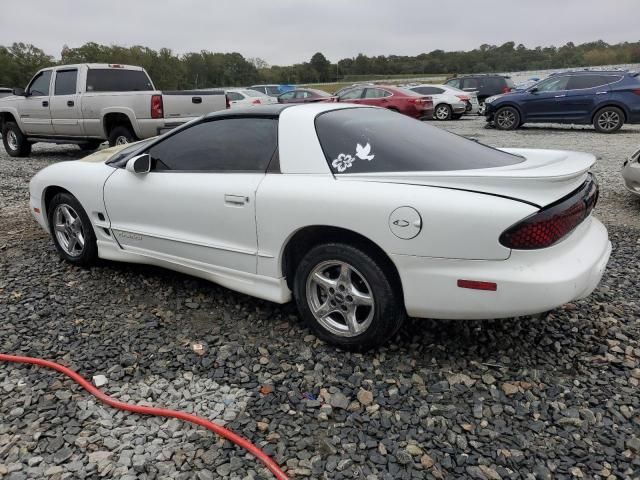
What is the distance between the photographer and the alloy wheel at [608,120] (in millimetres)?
12703

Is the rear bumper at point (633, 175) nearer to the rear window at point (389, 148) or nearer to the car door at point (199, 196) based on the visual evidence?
the rear window at point (389, 148)

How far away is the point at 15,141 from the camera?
37.1ft

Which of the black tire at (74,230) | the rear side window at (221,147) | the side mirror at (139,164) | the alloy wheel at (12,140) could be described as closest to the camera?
the rear side window at (221,147)

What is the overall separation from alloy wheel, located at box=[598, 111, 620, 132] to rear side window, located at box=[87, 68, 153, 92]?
36.0ft

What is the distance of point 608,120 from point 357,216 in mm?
12741

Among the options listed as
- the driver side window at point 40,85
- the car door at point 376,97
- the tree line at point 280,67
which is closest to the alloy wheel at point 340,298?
the driver side window at point 40,85

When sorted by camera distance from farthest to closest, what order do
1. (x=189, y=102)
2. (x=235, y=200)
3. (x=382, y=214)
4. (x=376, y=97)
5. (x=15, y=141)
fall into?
(x=376, y=97) < (x=15, y=141) < (x=189, y=102) < (x=235, y=200) < (x=382, y=214)

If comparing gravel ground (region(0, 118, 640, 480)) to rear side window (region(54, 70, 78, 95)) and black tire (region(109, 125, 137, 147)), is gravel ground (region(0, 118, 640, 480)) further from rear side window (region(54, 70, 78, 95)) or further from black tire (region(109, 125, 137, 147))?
rear side window (region(54, 70, 78, 95))

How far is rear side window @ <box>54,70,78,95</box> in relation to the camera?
32.2ft

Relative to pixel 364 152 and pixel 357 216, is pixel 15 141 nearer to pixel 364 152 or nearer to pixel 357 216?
pixel 364 152

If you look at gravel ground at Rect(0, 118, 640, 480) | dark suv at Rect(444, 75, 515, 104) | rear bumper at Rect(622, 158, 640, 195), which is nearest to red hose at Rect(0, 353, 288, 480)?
gravel ground at Rect(0, 118, 640, 480)

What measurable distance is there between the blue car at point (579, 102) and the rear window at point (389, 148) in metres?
11.4

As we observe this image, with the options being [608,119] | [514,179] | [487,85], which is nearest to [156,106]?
[514,179]

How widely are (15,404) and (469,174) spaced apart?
2555 mm
